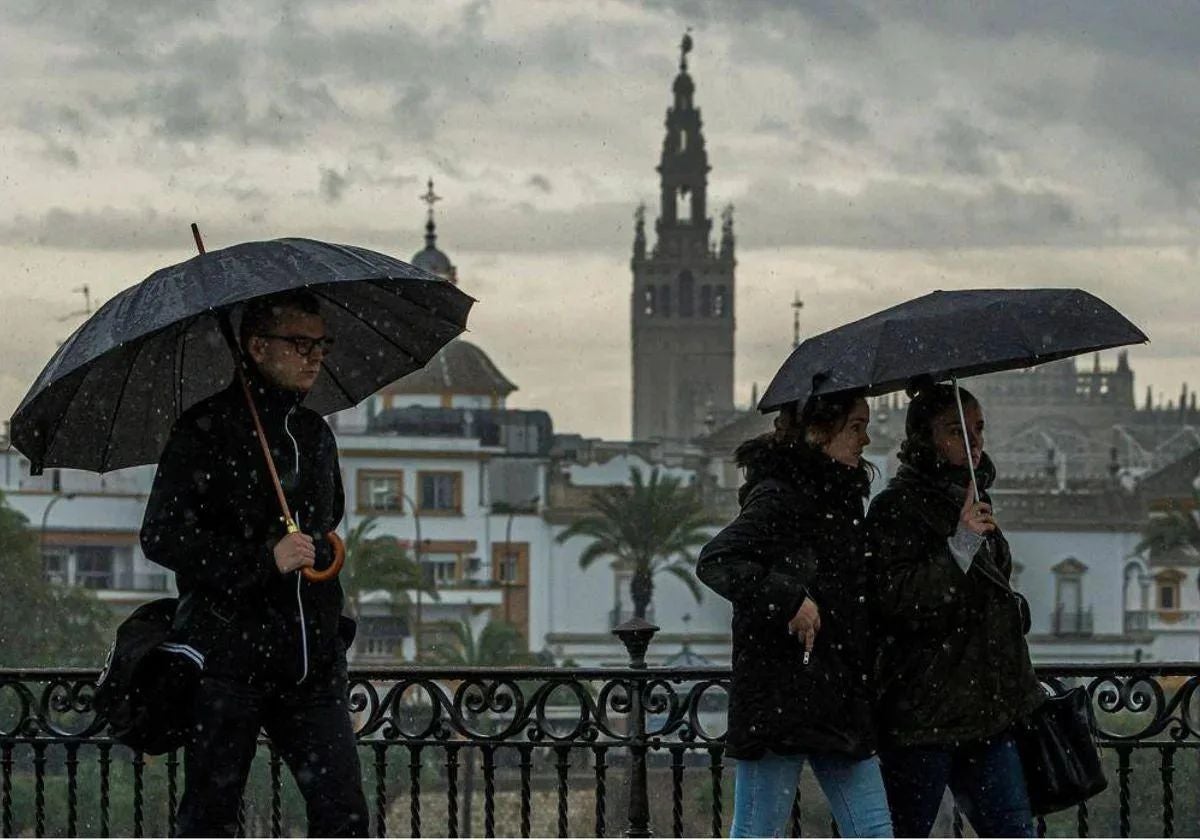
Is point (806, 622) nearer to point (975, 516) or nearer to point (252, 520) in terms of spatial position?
point (975, 516)

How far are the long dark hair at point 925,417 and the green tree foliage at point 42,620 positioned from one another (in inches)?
1993

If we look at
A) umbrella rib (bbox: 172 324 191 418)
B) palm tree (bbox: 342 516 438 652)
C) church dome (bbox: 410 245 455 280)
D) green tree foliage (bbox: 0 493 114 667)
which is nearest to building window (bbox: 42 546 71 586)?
palm tree (bbox: 342 516 438 652)

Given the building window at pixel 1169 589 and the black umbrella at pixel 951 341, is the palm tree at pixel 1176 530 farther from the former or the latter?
the black umbrella at pixel 951 341

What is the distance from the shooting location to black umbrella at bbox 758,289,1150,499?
18.1 feet

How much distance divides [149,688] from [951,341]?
191 cm

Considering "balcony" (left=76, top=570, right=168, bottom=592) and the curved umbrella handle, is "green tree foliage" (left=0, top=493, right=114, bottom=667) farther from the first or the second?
the curved umbrella handle

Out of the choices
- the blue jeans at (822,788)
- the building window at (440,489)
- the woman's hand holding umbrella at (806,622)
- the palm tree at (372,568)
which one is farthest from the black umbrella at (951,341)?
the building window at (440,489)

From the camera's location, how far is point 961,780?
18.6 ft

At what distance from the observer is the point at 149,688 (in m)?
5.16

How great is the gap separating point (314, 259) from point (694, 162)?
538 feet

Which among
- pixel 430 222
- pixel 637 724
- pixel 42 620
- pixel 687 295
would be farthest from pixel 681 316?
pixel 637 724

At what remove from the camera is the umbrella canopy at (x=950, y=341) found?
5.51 meters

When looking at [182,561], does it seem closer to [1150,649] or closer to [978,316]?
[978,316]

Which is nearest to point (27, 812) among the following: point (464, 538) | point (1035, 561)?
point (464, 538)
